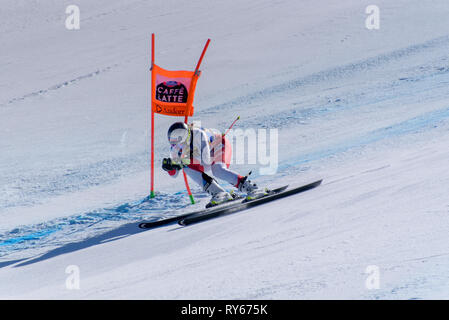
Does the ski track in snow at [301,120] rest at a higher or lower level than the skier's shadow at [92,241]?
higher

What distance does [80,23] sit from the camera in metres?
19.1

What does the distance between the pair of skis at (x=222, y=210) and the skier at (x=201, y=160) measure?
0.10m

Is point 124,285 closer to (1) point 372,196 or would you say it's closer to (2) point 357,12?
(1) point 372,196

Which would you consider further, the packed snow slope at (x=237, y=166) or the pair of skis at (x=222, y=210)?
the pair of skis at (x=222, y=210)

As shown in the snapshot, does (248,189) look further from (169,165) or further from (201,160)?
(169,165)

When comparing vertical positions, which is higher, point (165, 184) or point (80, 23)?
point (80, 23)

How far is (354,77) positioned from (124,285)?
31.0ft

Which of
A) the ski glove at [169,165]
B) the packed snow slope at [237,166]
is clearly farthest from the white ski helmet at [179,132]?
the packed snow slope at [237,166]

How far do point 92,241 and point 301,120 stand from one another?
5470 mm

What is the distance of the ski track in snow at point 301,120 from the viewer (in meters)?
6.27

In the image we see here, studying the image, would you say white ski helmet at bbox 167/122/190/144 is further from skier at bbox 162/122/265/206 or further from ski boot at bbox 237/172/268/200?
ski boot at bbox 237/172/268/200

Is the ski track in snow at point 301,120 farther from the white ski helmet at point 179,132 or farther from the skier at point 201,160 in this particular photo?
the white ski helmet at point 179,132

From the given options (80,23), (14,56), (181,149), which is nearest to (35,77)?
(14,56)
